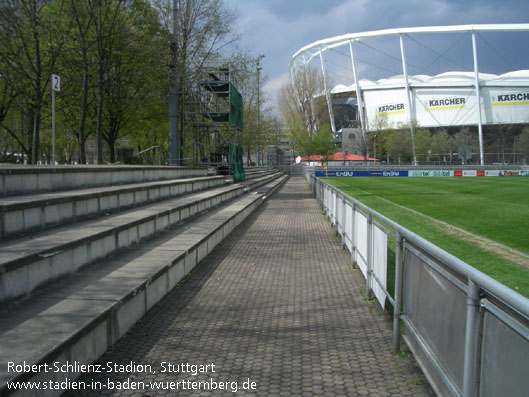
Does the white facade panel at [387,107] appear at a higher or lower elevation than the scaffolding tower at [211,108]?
higher

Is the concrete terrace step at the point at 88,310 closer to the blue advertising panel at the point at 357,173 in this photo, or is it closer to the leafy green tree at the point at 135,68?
the leafy green tree at the point at 135,68

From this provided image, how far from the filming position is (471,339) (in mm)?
2455

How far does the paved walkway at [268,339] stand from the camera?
12.3 ft

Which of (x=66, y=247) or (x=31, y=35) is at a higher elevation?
(x=31, y=35)

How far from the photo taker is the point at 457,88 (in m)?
85.7

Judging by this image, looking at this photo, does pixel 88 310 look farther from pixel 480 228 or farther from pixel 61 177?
pixel 480 228

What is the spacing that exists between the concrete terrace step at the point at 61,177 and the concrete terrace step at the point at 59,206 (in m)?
0.25

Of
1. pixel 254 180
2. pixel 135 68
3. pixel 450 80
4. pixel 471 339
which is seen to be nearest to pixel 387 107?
pixel 450 80

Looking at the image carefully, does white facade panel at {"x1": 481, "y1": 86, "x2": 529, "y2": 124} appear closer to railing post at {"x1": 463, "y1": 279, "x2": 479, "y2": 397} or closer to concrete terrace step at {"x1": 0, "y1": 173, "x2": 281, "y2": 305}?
concrete terrace step at {"x1": 0, "y1": 173, "x2": 281, "y2": 305}

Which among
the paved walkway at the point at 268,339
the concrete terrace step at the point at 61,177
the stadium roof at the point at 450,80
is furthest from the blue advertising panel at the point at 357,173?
the stadium roof at the point at 450,80

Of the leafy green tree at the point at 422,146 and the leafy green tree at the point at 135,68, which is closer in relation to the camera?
the leafy green tree at the point at 135,68

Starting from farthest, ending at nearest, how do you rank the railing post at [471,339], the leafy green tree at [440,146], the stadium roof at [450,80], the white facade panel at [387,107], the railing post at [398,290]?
the white facade panel at [387,107]
the stadium roof at [450,80]
the leafy green tree at [440,146]
the railing post at [398,290]
the railing post at [471,339]

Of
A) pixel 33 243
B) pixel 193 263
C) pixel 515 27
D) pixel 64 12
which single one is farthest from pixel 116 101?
pixel 515 27

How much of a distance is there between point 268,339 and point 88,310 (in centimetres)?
183
